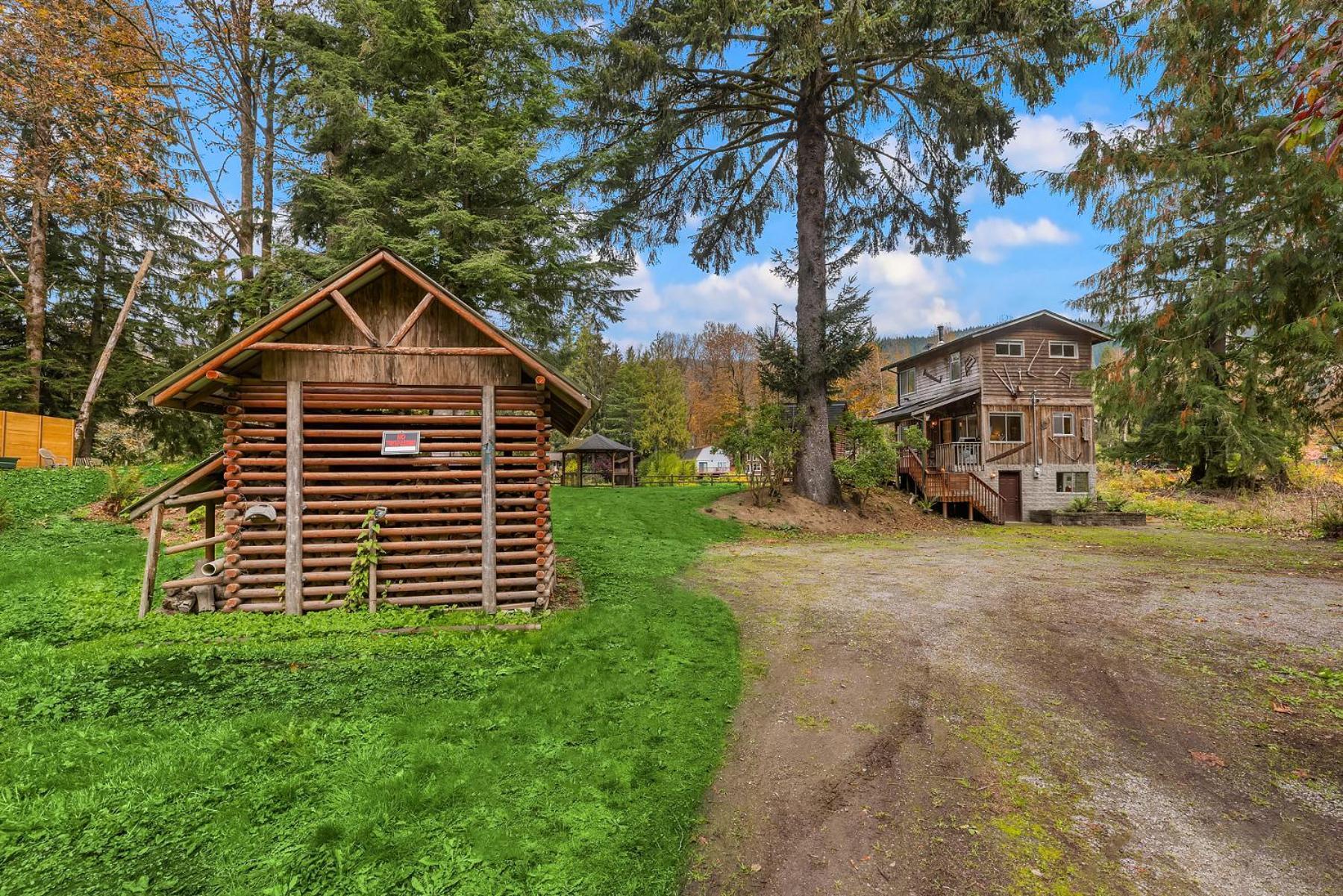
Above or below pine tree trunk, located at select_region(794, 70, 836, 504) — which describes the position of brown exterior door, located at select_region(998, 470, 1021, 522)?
below

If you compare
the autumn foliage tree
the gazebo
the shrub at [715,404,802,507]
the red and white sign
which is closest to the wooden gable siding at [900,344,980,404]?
the shrub at [715,404,802,507]

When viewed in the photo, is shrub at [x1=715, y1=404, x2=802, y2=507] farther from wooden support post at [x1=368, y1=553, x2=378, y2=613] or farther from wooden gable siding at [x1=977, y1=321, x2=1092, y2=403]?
wooden support post at [x1=368, y1=553, x2=378, y2=613]

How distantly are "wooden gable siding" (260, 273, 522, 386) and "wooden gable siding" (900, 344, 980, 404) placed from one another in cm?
2331

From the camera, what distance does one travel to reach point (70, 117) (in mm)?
15367

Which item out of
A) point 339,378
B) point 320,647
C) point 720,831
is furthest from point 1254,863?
point 339,378

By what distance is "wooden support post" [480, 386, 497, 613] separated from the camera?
24.2 feet

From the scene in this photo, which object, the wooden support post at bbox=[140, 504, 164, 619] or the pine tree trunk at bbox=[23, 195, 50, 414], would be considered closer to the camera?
the wooden support post at bbox=[140, 504, 164, 619]

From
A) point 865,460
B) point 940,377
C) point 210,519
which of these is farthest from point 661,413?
point 210,519

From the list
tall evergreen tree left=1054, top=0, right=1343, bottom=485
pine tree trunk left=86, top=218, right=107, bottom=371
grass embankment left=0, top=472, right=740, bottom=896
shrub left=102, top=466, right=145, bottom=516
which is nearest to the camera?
grass embankment left=0, top=472, right=740, bottom=896

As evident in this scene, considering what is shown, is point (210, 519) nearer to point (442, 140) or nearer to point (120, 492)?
point (120, 492)

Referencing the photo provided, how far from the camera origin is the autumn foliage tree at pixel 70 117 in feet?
48.1

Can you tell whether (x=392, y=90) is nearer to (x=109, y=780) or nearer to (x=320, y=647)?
(x=320, y=647)

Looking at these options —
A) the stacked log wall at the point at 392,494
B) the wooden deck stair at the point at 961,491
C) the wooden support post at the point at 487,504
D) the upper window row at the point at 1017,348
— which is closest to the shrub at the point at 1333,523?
the wooden deck stair at the point at 961,491

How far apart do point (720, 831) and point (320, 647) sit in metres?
4.95
